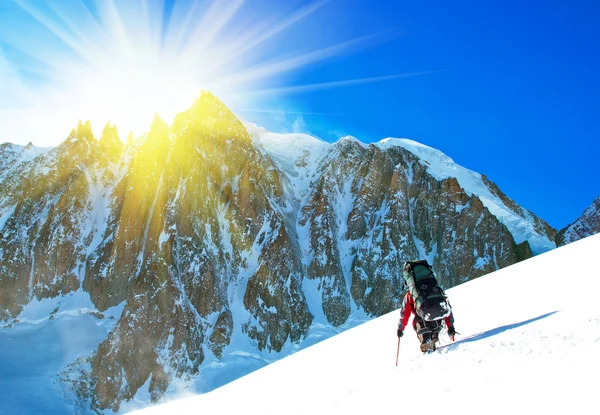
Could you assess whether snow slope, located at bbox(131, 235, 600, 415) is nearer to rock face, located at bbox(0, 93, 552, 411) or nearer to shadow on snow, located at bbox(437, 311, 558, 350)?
shadow on snow, located at bbox(437, 311, 558, 350)

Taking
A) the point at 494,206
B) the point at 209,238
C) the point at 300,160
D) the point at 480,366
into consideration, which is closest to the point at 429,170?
the point at 494,206

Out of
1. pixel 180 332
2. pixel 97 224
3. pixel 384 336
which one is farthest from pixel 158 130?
pixel 384 336

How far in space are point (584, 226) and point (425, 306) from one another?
17267 cm

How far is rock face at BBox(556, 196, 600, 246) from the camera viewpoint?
14475 cm

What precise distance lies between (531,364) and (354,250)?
148 m

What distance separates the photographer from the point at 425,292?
8.93 m

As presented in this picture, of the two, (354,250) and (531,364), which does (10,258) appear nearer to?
(354,250)

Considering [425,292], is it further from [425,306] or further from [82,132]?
[82,132]

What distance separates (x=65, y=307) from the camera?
127 metres

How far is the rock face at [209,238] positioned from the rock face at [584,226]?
444 inches

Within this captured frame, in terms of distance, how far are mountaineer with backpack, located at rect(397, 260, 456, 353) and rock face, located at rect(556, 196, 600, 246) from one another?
16328 centimetres

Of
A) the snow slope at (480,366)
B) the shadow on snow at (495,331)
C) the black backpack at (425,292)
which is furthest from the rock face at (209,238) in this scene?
the shadow on snow at (495,331)

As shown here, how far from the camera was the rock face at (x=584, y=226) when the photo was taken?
475ft

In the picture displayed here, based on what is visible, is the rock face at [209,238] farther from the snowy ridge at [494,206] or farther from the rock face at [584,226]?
the rock face at [584,226]
